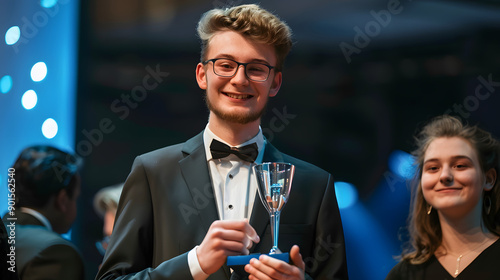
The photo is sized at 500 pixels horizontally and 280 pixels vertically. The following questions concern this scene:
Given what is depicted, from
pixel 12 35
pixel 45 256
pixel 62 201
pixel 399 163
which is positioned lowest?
pixel 45 256

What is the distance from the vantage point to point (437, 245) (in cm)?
267

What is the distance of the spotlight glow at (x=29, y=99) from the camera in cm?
379

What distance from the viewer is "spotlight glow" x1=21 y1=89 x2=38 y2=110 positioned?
3793 mm

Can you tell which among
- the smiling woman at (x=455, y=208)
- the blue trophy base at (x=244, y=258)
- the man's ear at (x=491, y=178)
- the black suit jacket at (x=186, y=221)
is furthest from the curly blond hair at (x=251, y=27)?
the man's ear at (x=491, y=178)

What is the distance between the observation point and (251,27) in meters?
2.19

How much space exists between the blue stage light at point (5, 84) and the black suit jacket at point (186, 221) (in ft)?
6.28

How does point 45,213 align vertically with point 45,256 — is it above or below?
above

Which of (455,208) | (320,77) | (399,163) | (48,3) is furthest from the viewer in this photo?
(320,77)

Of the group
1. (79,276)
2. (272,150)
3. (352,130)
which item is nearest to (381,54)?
(352,130)

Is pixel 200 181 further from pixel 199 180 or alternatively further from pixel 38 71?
pixel 38 71

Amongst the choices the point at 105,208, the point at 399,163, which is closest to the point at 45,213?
the point at 105,208

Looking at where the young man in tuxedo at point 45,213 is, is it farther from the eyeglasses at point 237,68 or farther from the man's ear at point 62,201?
the eyeglasses at point 237,68

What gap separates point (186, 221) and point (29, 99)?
2.25 metres

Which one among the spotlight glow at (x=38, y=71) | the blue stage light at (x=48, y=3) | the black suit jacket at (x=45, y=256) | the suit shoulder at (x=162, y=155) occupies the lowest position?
the black suit jacket at (x=45, y=256)
